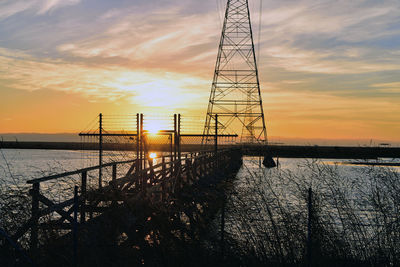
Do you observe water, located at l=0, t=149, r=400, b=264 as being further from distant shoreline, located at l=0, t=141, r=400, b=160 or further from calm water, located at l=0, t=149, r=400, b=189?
distant shoreline, located at l=0, t=141, r=400, b=160

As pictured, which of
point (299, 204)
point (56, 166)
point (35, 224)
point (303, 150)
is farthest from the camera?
point (303, 150)

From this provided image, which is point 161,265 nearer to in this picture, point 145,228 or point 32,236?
point 145,228

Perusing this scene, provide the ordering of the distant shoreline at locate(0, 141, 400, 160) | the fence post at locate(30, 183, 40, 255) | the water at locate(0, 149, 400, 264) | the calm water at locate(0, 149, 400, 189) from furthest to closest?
the distant shoreline at locate(0, 141, 400, 160), the calm water at locate(0, 149, 400, 189), the water at locate(0, 149, 400, 264), the fence post at locate(30, 183, 40, 255)

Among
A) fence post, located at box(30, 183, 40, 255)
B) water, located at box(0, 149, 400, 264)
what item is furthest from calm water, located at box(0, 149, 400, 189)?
fence post, located at box(30, 183, 40, 255)

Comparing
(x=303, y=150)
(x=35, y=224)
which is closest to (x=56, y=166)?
(x=303, y=150)

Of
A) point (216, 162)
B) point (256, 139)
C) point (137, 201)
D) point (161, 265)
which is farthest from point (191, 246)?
point (256, 139)

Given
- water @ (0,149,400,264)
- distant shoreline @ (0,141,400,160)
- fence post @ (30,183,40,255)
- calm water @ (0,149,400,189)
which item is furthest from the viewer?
distant shoreline @ (0,141,400,160)

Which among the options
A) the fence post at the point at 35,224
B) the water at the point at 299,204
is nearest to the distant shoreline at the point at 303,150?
the water at the point at 299,204

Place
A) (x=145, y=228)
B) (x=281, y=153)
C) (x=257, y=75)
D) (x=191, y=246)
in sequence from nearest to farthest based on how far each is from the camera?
(x=191, y=246)
(x=145, y=228)
(x=257, y=75)
(x=281, y=153)

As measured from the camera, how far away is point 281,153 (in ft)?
353

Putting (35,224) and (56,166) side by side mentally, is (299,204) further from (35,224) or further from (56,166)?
(56,166)

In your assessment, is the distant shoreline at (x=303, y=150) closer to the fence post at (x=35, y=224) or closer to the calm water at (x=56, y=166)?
the calm water at (x=56, y=166)

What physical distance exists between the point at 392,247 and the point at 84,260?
5.02m

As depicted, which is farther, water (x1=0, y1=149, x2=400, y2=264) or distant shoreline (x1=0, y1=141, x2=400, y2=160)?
distant shoreline (x1=0, y1=141, x2=400, y2=160)
